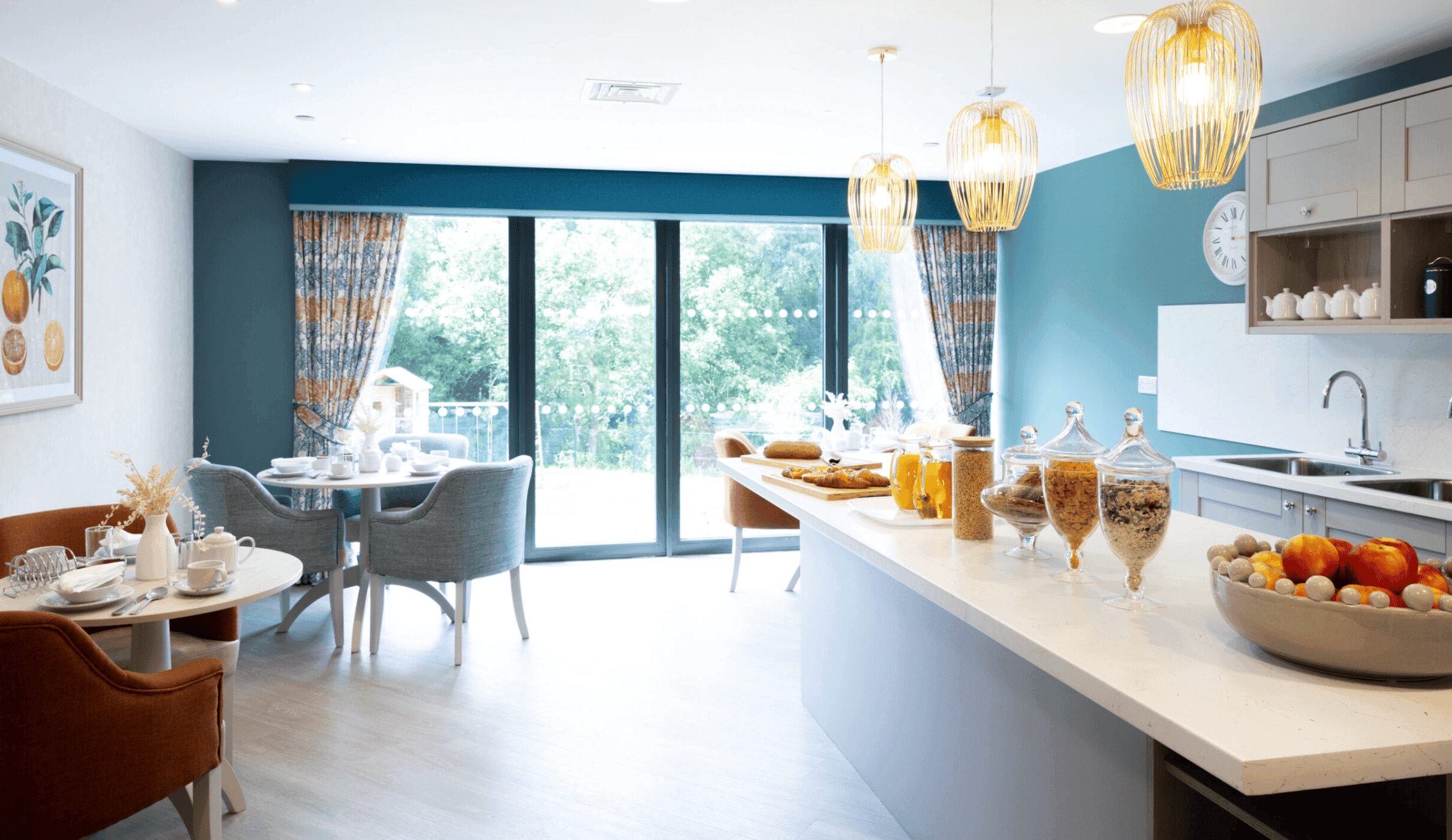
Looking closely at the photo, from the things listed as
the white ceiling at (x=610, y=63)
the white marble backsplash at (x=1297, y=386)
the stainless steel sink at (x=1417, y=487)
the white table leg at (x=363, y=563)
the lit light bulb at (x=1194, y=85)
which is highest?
the white ceiling at (x=610, y=63)

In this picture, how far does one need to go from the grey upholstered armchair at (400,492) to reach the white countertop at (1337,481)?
374 centimetres

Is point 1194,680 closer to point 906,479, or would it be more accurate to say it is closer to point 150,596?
point 906,479

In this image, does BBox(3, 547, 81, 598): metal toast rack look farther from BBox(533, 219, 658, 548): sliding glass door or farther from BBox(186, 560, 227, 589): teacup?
BBox(533, 219, 658, 548): sliding glass door

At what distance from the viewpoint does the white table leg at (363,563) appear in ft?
14.0

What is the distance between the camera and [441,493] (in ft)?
13.3

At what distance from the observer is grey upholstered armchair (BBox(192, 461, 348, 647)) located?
411 centimetres

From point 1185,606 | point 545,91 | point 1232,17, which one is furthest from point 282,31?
point 1185,606

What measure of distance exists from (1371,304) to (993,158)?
69.7 inches

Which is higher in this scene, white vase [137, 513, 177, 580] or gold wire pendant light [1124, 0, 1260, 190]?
gold wire pendant light [1124, 0, 1260, 190]

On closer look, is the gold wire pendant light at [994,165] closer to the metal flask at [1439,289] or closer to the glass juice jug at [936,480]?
the glass juice jug at [936,480]

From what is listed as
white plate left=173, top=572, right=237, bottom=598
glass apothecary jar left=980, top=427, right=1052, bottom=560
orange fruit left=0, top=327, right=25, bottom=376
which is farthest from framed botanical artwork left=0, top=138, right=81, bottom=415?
glass apothecary jar left=980, top=427, right=1052, bottom=560

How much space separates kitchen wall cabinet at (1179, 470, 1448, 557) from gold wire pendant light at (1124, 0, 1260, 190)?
5.83ft

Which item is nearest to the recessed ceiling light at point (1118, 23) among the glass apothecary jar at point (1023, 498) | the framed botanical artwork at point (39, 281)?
the glass apothecary jar at point (1023, 498)

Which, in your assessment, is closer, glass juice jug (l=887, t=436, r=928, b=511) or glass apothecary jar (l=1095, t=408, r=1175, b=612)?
glass apothecary jar (l=1095, t=408, r=1175, b=612)
